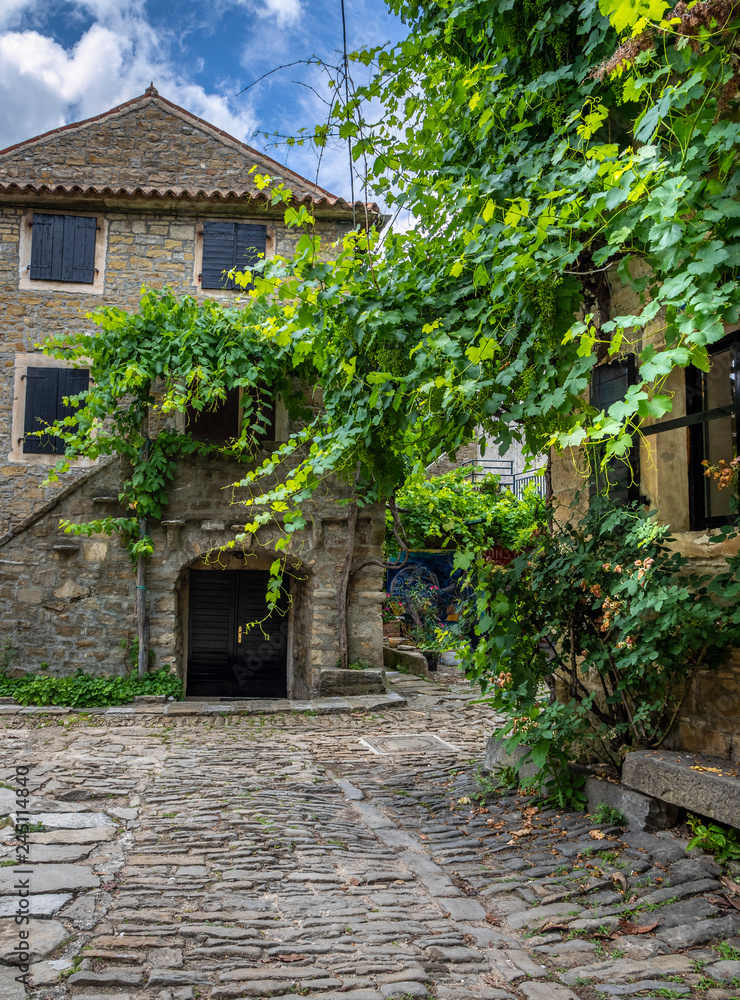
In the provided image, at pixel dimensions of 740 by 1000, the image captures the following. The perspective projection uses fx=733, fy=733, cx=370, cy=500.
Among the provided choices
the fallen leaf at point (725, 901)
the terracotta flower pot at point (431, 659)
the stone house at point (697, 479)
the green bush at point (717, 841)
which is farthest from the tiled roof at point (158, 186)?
the fallen leaf at point (725, 901)

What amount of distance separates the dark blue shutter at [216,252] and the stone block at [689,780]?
30.3ft

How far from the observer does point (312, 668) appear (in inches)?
352

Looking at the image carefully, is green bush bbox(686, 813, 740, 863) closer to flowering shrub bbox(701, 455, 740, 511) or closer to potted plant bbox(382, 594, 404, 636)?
flowering shrub bbox(701, 455, 740, 511)

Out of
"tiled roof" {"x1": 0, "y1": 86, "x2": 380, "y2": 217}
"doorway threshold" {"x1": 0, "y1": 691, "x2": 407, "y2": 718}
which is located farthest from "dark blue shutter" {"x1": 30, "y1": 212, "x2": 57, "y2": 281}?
"doorway threshold" {"x1": 0, "y1": 691, "x2": 407, "y2": 718}

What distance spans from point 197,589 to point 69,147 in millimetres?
7201

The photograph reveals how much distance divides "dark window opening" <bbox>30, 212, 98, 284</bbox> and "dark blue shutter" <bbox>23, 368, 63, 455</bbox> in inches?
57.2

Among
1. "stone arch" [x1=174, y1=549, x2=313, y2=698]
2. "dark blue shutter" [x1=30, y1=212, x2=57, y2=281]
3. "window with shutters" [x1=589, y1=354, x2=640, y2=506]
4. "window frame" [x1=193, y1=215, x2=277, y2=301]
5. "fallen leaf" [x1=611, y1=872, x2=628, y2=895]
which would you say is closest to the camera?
"fallen leaf" [x1=611, y1=872, x2=628, y2=895]

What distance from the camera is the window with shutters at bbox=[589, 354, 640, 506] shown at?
4.35 m

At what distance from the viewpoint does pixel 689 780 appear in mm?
3320

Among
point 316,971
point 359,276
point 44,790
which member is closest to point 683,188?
point 359,276

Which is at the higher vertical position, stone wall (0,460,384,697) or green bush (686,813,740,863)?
stone wall (0,460,384,697)

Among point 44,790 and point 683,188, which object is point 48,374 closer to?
point 44,790

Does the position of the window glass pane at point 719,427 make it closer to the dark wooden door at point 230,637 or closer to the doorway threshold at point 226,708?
the doorway threshold at point 226,708

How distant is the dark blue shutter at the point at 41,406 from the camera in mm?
10461
